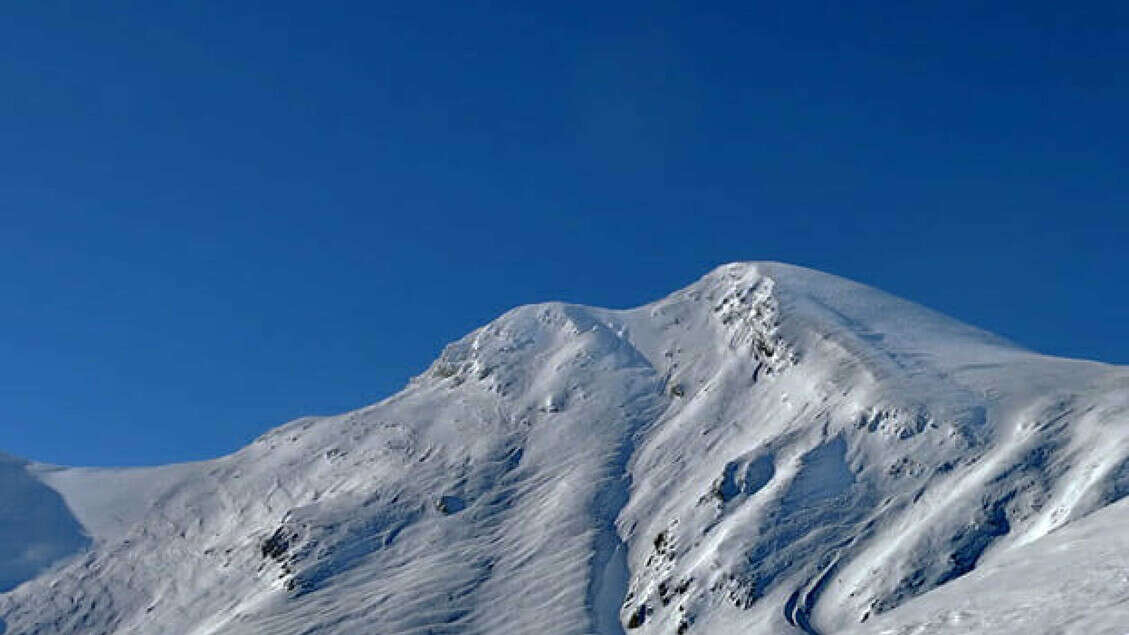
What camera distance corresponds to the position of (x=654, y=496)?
93.6m

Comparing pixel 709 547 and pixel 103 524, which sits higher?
pixel 103 524

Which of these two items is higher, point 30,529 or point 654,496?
point 30,529

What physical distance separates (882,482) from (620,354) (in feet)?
141

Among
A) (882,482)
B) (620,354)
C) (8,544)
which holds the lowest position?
(882,482)

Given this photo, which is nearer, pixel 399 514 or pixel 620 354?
pixel 399 514

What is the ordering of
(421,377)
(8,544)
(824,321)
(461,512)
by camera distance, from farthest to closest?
(421,377) < (8,544) < (824,321) < (461,512)

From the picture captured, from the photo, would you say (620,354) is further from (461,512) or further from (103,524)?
(103,524)

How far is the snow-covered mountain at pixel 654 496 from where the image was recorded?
238 ft

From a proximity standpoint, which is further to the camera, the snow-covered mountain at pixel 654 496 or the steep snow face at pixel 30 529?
the steep snow face at pixel 30 529

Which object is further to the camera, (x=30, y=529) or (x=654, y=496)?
(x=30, y=529)

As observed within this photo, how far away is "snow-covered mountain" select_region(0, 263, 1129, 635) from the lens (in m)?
→ 72.6

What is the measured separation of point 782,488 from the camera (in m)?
82.9

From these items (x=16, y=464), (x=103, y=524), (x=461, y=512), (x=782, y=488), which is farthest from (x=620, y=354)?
(x=16, y=464)

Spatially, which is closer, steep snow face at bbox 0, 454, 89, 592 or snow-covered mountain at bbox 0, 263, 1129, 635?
snow-covered mountain at bbox 0, 263, 1129, 635
